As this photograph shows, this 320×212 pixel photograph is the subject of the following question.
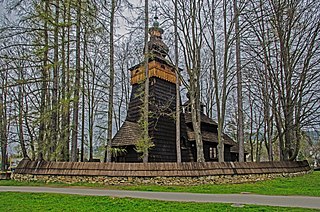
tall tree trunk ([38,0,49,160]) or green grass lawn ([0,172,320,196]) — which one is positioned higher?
tall tree trunk ([38,0,49,160])

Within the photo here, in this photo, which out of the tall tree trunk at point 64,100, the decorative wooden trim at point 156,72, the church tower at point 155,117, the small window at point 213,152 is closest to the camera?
the tall tree trunk at point 64,100

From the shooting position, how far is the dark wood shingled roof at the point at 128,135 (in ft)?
71.7

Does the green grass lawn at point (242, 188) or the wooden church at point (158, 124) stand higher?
the wooden church at point (158, 124)

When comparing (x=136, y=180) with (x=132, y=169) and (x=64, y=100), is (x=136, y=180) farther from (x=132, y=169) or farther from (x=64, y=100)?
(x=64, y=100)

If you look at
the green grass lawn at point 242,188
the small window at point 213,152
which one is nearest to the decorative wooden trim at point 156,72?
the small window at point 213,152

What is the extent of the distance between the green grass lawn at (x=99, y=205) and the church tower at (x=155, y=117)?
1258 cm

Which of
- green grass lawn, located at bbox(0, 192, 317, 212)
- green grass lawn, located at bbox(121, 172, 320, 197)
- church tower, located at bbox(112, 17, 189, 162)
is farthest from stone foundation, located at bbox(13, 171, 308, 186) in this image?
church tower, located at bbox(112, 17, 189, 162)

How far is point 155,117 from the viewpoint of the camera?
73.3 feet

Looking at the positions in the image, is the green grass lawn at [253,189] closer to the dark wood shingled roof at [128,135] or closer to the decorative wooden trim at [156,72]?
the dark wood shingled roof at [128,135]

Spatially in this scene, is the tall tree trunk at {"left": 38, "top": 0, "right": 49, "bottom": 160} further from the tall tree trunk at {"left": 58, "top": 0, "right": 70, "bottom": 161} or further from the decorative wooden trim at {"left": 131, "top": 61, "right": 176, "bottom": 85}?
the decorative wooden trim at {"left": 131, "top": 61, "right": 176, "bottom": 85}

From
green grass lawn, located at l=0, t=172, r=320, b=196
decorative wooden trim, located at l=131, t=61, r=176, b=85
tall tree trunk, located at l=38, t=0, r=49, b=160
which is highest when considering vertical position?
decorative wooden trim, located at l=131, t=61, r=176, b=85

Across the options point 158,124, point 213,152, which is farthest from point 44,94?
point 213,152

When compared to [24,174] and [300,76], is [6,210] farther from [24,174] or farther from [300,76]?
[300,76]

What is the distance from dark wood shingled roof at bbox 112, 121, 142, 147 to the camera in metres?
21.9
